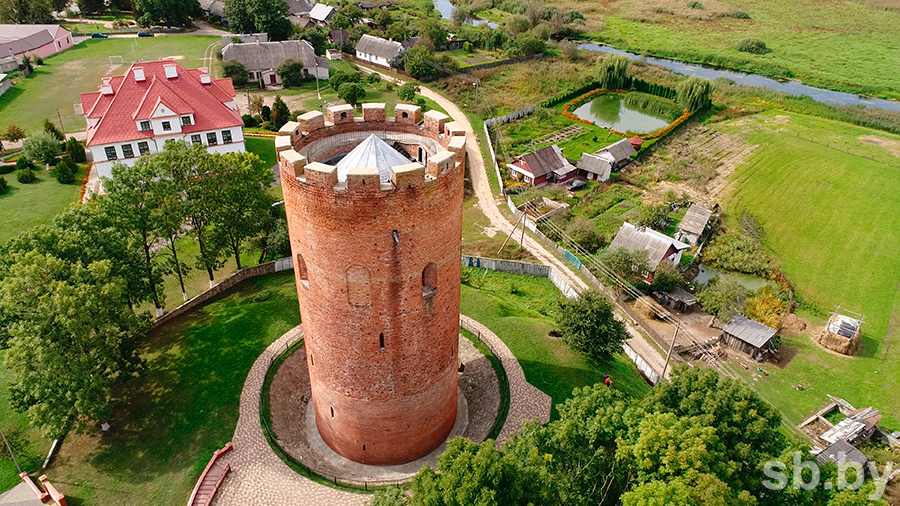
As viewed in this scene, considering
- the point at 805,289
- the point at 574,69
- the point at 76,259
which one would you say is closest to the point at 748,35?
the point at 574,69

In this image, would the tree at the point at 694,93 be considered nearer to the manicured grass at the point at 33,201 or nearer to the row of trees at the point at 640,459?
the row of trees at the point at 640,459

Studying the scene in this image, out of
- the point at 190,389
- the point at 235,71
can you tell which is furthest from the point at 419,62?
the point at 190,389

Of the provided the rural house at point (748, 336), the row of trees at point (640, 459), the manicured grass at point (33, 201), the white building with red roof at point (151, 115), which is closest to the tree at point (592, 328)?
the row of trees at point (640, 459)

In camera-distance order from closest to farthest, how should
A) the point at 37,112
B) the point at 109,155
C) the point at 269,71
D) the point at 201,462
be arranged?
the point at 201,462, the point at 109,155, the point at 37,112, the point at 269,71

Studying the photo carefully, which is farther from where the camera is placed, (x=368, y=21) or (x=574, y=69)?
(x=368, y=21)

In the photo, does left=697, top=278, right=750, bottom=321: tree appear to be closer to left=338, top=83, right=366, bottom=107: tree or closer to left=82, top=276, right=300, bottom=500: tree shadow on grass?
left=82, top=276, right=300, bottom=500: tree shadow on grass

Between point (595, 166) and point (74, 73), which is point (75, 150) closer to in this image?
point (74, 73)

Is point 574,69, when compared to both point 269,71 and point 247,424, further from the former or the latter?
point 247,424
